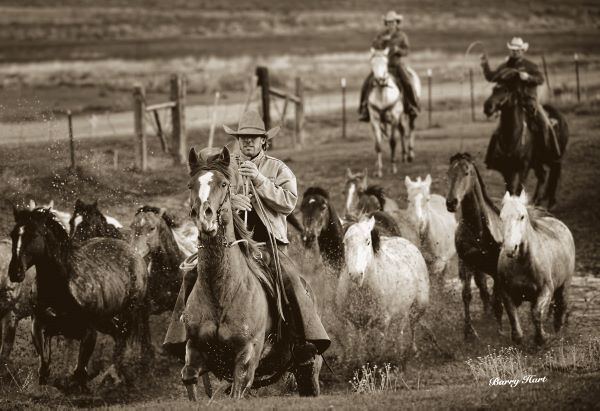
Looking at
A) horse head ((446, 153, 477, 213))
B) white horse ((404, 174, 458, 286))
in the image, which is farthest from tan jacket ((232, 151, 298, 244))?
white horse ((404, 174, 458, 286))

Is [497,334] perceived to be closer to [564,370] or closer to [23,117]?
[564,370]

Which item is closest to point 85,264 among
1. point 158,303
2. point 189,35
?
point 158,303

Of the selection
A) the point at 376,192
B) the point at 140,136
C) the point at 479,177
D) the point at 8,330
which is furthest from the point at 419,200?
the point at 140,136

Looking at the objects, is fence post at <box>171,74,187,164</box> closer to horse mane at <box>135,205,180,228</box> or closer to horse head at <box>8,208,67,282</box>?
horse mane at <box>135,205,180,228</box>

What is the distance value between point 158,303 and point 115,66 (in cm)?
3955

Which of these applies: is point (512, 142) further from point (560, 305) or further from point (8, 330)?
point (8, 330)

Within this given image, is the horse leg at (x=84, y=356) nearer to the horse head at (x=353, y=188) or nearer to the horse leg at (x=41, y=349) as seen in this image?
the horse leg at (x=41, y=349)

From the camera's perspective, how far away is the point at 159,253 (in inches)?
637

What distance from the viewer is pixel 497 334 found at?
1664cm

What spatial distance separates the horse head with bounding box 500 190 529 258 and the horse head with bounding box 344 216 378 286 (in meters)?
1.77

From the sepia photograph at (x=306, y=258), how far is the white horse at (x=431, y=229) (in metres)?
0.07

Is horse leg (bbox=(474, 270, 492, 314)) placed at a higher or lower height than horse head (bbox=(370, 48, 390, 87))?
lower

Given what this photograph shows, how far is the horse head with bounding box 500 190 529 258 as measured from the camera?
14.9 meters

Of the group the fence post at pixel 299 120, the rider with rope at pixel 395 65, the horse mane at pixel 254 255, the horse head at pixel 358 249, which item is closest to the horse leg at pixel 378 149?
the rider with rope at pixel 395 65
